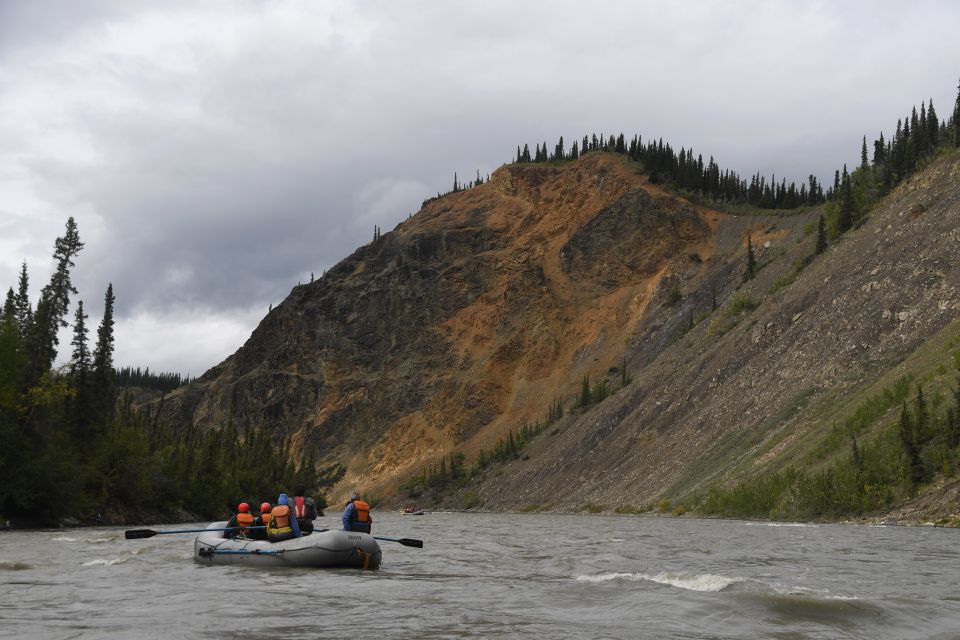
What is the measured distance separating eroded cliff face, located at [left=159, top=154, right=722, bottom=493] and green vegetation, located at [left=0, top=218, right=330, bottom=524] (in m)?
59.2

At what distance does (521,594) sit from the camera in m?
22.1

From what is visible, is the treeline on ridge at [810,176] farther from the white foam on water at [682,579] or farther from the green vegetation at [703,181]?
the white foam on water at [682,579]

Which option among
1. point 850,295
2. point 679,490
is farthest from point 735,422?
point 850,295

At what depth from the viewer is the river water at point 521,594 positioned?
16562 mm

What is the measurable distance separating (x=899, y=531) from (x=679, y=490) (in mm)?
34286

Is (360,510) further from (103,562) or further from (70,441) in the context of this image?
(70,441)

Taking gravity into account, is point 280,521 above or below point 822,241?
below

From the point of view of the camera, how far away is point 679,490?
76000 millimetres

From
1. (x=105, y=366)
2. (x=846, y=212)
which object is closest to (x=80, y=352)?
(x=105, y=366)

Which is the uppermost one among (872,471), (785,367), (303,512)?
(785,367)

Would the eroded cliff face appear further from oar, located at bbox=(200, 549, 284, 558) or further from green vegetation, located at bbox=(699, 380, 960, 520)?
oar, located at bbox=(200, 549, 284, 558)

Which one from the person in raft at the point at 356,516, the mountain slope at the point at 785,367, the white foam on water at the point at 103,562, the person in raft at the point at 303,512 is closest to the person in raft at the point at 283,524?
the person in raft at the point at 303,512

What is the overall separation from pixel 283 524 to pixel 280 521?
0.56 ft

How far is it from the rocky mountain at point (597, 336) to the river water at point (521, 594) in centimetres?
3471
